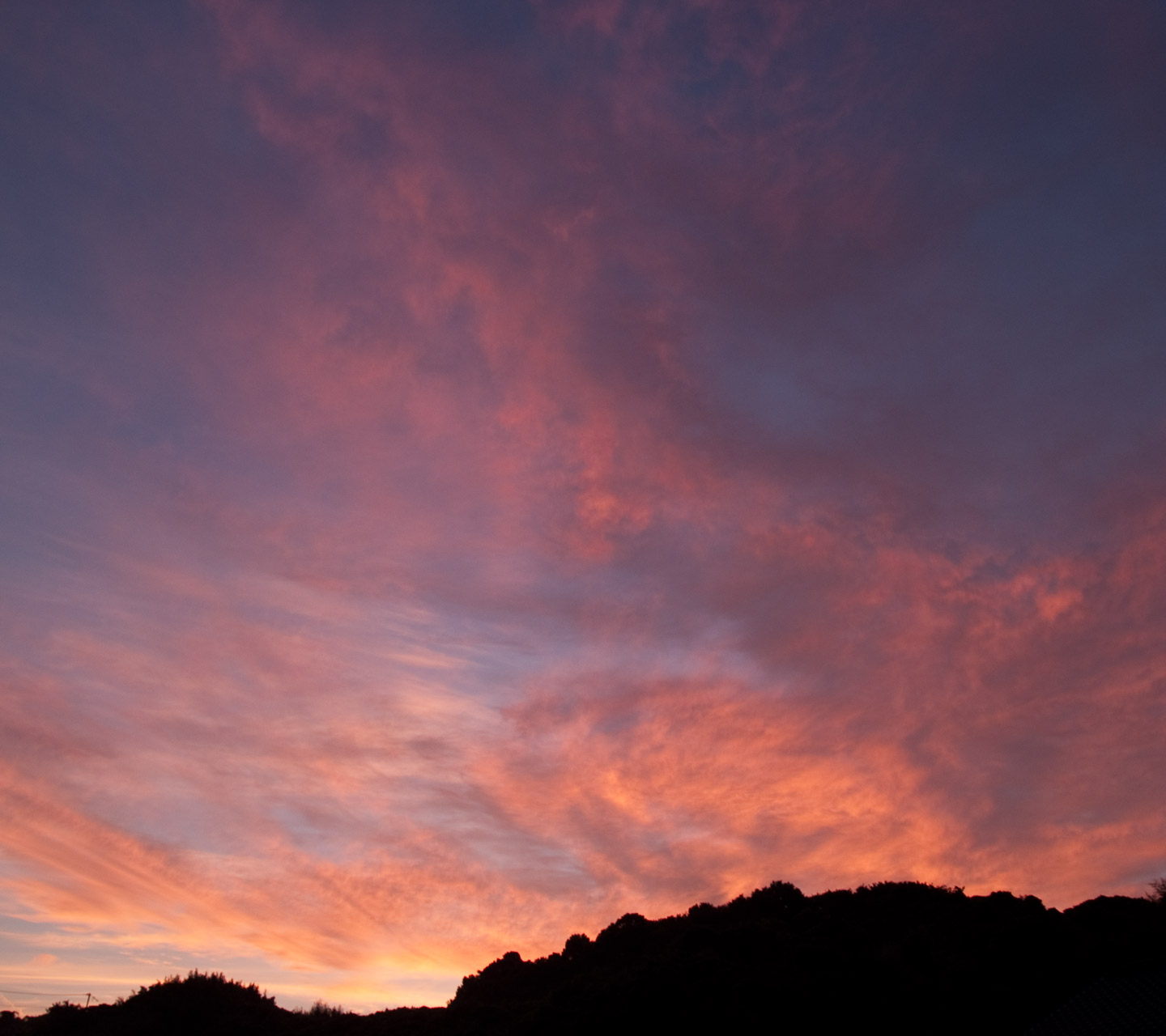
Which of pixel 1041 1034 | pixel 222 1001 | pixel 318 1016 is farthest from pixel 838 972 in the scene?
pixel 222 1001

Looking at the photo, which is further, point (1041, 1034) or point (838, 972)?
point (838, 972)

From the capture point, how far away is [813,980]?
30578 mm

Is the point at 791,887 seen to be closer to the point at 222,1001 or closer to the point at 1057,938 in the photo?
the point at 1057,938

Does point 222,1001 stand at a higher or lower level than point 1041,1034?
higher

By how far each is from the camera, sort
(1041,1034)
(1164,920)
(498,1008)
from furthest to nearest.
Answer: (498,1008) → (1164,920) → (1041,1034)

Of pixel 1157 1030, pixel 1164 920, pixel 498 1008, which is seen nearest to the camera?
pixel 1157 1030

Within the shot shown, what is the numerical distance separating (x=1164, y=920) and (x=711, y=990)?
61.4ft

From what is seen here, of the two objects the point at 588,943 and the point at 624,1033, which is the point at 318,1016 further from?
the point at 624,1033

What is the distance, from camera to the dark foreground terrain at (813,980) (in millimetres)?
28281

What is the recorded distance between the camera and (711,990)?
98.8ft

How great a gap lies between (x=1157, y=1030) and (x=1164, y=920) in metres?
13.5

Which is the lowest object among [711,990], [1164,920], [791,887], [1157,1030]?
[1157,1030]

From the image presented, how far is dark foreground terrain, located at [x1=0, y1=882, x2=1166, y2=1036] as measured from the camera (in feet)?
92.8

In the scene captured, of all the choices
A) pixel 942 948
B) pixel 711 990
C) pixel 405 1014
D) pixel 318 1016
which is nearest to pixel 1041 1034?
pixel 942 948
